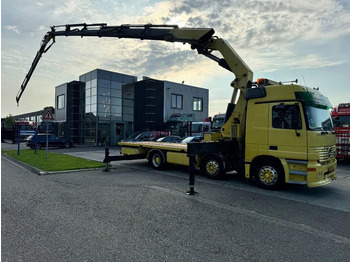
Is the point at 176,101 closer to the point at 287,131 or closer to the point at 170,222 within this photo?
the point at 287,131

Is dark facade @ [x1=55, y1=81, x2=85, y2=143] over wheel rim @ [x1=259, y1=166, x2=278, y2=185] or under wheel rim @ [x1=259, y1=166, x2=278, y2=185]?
over

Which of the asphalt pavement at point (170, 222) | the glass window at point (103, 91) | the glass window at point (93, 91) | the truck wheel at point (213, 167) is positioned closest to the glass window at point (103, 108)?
the glass window at point (103, 91)

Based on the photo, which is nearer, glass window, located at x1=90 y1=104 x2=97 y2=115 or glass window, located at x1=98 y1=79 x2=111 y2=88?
glass window, located at x1=90 y1=104 x2=97 y2=115

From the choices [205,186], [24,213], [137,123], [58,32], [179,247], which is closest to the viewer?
[179,247]

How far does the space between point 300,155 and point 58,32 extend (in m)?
14.5

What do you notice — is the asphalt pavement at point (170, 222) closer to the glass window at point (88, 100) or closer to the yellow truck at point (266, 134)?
the yellow truck at point (266, 134)

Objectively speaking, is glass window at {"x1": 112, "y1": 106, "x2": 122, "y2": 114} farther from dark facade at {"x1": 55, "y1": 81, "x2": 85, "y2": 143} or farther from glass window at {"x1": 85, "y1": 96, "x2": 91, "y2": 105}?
dark facade at {"x1": 55, "y1": 81, "x2": 85, "y2": 143}

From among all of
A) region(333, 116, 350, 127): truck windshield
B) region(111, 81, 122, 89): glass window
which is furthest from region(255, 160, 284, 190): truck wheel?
region(111, 81, 122, 89): glass window

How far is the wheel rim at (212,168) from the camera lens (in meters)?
8.39

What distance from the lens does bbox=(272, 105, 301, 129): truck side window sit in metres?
6.66

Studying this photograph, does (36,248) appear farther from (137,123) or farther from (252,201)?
(137,123)

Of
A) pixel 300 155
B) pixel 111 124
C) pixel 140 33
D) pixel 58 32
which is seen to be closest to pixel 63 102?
pixel 111 124

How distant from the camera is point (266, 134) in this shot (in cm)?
724

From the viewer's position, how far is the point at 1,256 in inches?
130
